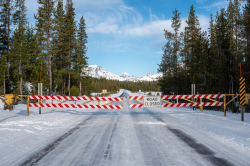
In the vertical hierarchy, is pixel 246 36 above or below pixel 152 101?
above

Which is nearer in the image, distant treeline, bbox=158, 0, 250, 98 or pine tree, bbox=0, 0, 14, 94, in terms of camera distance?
distant treeline, bbox=158, 0, 250, 98

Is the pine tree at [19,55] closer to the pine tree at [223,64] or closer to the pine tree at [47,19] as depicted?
the pine tree at [47,19]

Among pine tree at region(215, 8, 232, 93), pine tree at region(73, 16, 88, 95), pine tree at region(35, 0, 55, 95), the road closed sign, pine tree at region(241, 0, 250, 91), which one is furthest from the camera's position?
pine tree at region(73, 16, 88, 95)

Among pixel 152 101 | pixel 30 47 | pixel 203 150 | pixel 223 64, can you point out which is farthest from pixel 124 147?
pixel 30 47

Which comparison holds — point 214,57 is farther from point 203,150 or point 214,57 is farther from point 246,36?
point 203,150

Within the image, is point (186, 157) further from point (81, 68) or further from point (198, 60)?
point (81, 68)

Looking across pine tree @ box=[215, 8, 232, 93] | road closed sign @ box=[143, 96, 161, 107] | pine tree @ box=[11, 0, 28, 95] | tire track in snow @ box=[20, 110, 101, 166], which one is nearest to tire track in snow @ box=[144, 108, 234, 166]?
tire track in snow @ box=[20, 110, 101, 166]

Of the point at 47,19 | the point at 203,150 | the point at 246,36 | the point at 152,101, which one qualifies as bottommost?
the point at 203,150

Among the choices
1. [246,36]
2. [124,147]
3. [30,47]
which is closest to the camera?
[124,147]

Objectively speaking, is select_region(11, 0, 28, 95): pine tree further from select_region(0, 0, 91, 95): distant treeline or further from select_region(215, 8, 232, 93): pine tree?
select_region(215, 8, 232, 93): pine tree

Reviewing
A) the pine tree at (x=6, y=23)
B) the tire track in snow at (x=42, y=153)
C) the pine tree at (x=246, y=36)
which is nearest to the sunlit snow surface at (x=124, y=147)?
the tire track in snow at (x=42, y=153)

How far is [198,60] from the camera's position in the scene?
76.4 ft

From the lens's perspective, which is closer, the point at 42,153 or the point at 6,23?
the point at 42,153

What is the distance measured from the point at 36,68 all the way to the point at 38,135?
27.1 m
